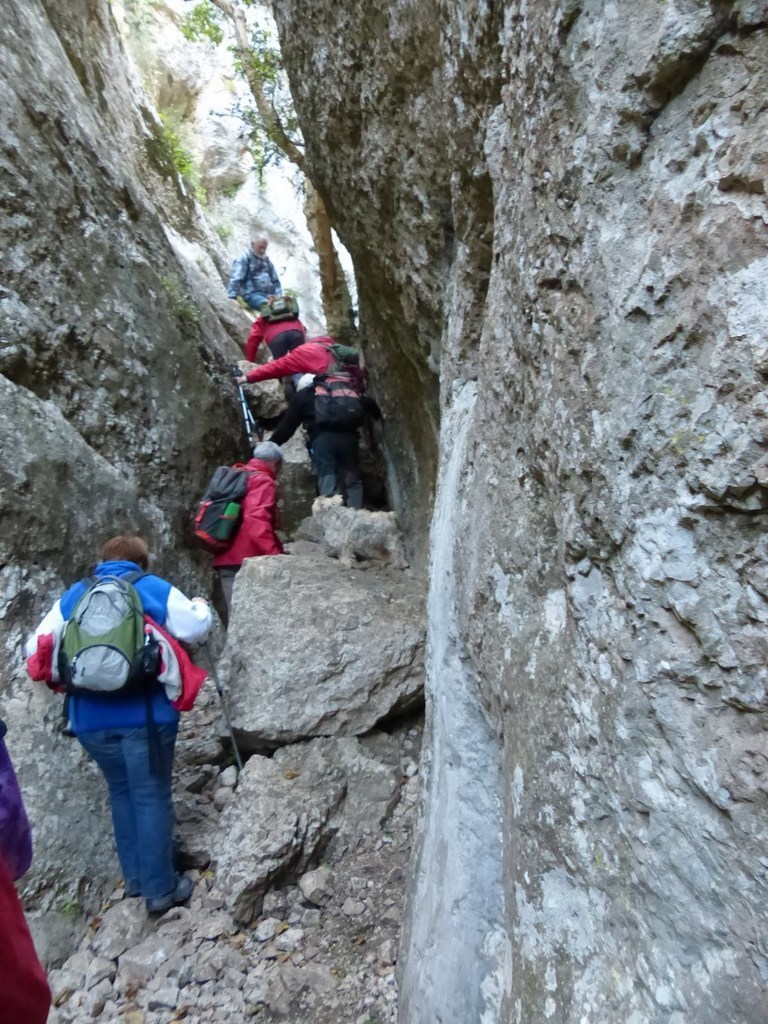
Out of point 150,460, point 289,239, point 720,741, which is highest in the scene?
point 289,239

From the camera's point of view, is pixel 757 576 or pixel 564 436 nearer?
pixel 757 576

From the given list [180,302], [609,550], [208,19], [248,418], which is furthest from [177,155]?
[609,550]

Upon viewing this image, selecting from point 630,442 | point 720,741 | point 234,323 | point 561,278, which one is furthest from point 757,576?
point 234,323

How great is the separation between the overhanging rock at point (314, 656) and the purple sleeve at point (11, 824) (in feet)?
9.08

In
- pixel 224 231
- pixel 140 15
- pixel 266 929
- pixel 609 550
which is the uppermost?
pixel 140 15

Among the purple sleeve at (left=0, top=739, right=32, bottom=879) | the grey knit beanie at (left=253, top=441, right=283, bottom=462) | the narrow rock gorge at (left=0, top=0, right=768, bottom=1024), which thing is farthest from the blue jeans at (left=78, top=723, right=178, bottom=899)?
the grey knit beanie at (left=253, top=441, right=283, bottom=462)

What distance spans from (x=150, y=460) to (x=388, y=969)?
15.1 feet

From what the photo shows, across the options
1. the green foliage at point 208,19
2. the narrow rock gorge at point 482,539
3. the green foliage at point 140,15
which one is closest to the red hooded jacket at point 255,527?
the narrow rock gorge at point 482,539

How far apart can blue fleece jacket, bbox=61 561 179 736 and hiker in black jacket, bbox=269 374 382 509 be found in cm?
369

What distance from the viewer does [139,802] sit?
3.85 metres

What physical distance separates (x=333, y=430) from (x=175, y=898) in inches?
188

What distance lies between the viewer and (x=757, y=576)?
1.34 m

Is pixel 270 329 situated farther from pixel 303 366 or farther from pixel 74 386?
pixel 74 386

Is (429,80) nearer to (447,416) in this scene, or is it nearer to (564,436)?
(447,416)
